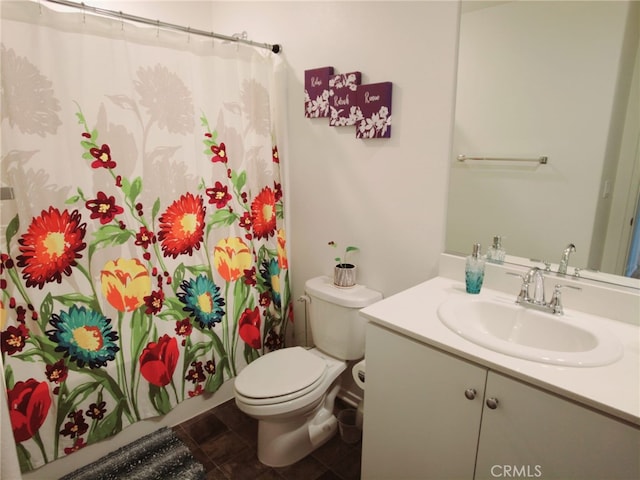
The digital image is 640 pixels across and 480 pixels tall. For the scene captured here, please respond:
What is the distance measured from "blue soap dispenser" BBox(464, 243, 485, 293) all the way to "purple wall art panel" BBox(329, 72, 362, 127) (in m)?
0.82

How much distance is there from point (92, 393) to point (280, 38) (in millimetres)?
1948

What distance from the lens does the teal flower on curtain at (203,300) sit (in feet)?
6.26

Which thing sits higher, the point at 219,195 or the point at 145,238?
the point at 219,195

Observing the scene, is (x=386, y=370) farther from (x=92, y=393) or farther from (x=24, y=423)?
(x=24, y=423)

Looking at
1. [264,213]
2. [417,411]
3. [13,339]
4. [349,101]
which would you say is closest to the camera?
[417,411]

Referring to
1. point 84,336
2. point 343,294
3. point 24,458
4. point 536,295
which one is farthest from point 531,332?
point 24,458

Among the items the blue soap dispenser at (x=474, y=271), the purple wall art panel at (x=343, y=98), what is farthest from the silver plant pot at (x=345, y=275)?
the purple wall art panel at (x=343, y=98)

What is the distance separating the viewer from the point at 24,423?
1526mm

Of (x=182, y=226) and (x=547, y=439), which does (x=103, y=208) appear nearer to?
(x=182, y=226)

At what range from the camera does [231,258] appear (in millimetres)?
2049

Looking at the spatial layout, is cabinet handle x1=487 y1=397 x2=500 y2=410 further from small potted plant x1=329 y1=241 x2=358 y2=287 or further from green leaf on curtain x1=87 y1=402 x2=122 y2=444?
green leaf on curtain x1=87 y1=402 x2=122 y2=444

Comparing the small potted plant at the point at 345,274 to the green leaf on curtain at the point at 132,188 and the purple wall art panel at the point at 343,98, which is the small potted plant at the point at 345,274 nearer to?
the purple wall art panel at the point at 343,98

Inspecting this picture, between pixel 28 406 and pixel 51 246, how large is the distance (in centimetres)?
63

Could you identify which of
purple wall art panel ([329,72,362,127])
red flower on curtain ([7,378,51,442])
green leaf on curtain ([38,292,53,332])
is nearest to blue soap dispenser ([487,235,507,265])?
purple wall art panel ([329,72,362,127])
